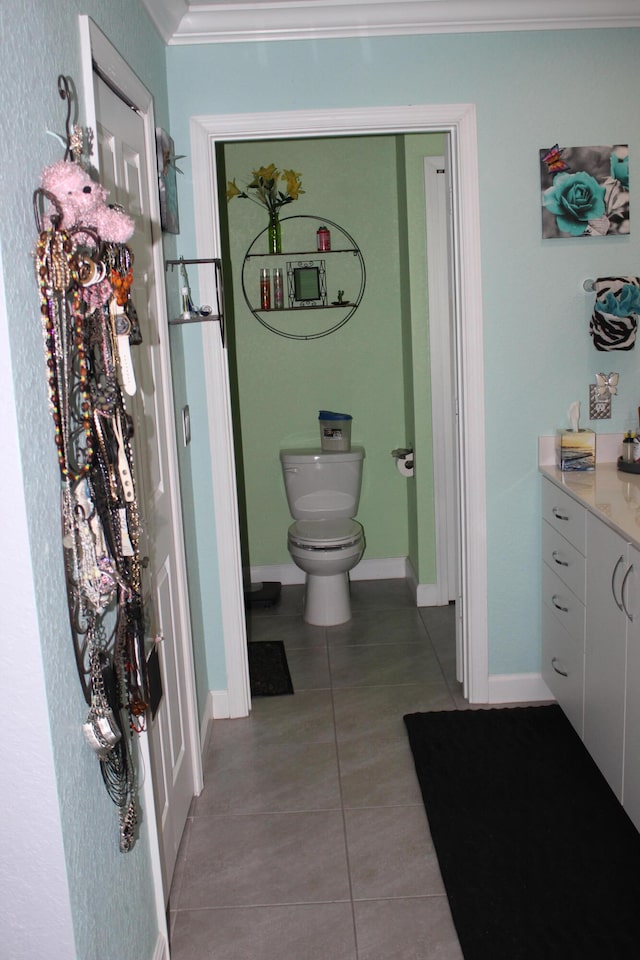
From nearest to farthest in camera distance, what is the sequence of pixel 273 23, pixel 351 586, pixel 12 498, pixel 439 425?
pixel 12 498 → pixel 273 23 → pixel 439 425 → pixel 351 586

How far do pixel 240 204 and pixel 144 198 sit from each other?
2.07 metres

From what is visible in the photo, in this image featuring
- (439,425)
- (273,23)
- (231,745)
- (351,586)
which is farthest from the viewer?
(351,586)

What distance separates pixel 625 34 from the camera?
300cm

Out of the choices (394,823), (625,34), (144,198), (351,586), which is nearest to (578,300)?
(625,34)

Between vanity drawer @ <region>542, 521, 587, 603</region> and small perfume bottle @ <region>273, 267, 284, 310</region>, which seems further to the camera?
small perfume bottle @ <region>273, 267, 284, 310</region>

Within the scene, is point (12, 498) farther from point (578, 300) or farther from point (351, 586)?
point (351, 586)

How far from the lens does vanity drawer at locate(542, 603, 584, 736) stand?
280cm

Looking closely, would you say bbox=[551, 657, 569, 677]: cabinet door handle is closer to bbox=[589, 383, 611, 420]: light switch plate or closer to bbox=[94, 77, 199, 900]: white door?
bbox=[589, 383, 611, 420]: light switch plate

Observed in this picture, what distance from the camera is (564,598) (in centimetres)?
297

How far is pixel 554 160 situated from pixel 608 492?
117cm

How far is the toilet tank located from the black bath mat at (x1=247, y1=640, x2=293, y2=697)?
2.60 ft

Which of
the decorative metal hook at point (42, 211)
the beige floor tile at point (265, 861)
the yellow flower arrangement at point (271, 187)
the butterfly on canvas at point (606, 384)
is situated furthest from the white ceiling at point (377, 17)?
the beige floor tile at point (265, 861)

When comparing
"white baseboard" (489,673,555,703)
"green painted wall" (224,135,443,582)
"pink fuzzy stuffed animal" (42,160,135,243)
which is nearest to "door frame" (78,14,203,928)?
"pink fuzzy stuffed animal" (42,160,135,243)

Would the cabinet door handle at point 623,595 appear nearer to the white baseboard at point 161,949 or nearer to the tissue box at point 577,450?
the tissue box at point 577,450
